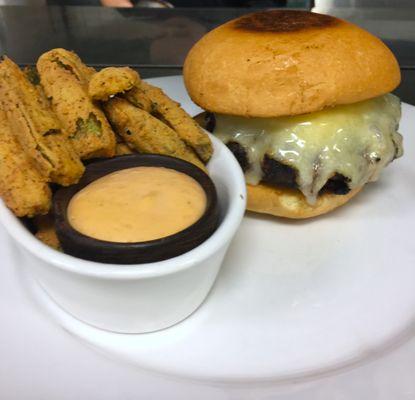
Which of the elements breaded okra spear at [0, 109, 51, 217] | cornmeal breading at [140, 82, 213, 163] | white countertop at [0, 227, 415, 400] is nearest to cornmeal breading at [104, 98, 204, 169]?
cornmeal breading at [140, 82, 213, 163]

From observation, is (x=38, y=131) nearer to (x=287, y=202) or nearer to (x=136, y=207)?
(x=136, y=207)

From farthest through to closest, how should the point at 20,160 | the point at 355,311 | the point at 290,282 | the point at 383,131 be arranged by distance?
the point at 383,131
the point at 290,282
the point at 355,311
the point at 20,160

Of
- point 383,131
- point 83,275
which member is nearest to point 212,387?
point 83,275

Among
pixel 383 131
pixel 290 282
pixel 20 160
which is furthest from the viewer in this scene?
pixel 383 131

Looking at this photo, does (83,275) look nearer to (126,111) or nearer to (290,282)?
(126,111)

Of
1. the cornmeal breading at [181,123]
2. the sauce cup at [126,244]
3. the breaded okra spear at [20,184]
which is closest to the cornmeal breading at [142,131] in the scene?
the cornmeal breading at [181,123]

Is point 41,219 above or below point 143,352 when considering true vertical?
above
